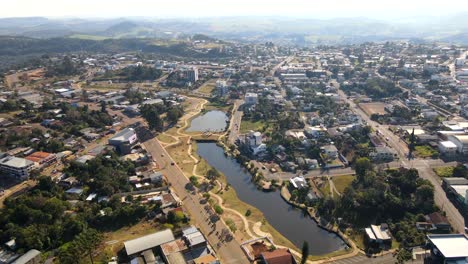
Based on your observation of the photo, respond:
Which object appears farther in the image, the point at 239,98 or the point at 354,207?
the point at 239,98

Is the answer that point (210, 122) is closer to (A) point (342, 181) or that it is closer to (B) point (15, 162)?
(A) point (342, 181)

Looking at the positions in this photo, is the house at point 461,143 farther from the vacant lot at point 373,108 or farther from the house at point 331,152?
→ the vacant lot at point 373,108

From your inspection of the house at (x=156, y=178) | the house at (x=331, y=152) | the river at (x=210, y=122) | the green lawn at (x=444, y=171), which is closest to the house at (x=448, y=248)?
the green lawn at (x=444, y=171)

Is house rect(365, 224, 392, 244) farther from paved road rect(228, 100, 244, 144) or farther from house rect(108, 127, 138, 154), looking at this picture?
house rect(108, 127, 138, 154)

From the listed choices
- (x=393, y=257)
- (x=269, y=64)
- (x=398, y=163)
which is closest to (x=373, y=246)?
(x=393, y=257)

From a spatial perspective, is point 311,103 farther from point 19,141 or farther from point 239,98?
point 19,141

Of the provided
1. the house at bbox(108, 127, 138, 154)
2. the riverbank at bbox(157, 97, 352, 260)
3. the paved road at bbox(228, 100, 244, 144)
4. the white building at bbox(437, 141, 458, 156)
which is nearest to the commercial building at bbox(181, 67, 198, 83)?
the paved road at bbox(228, 100, 244, 144)

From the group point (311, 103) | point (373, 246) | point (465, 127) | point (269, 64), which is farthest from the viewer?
point (269, 64)
